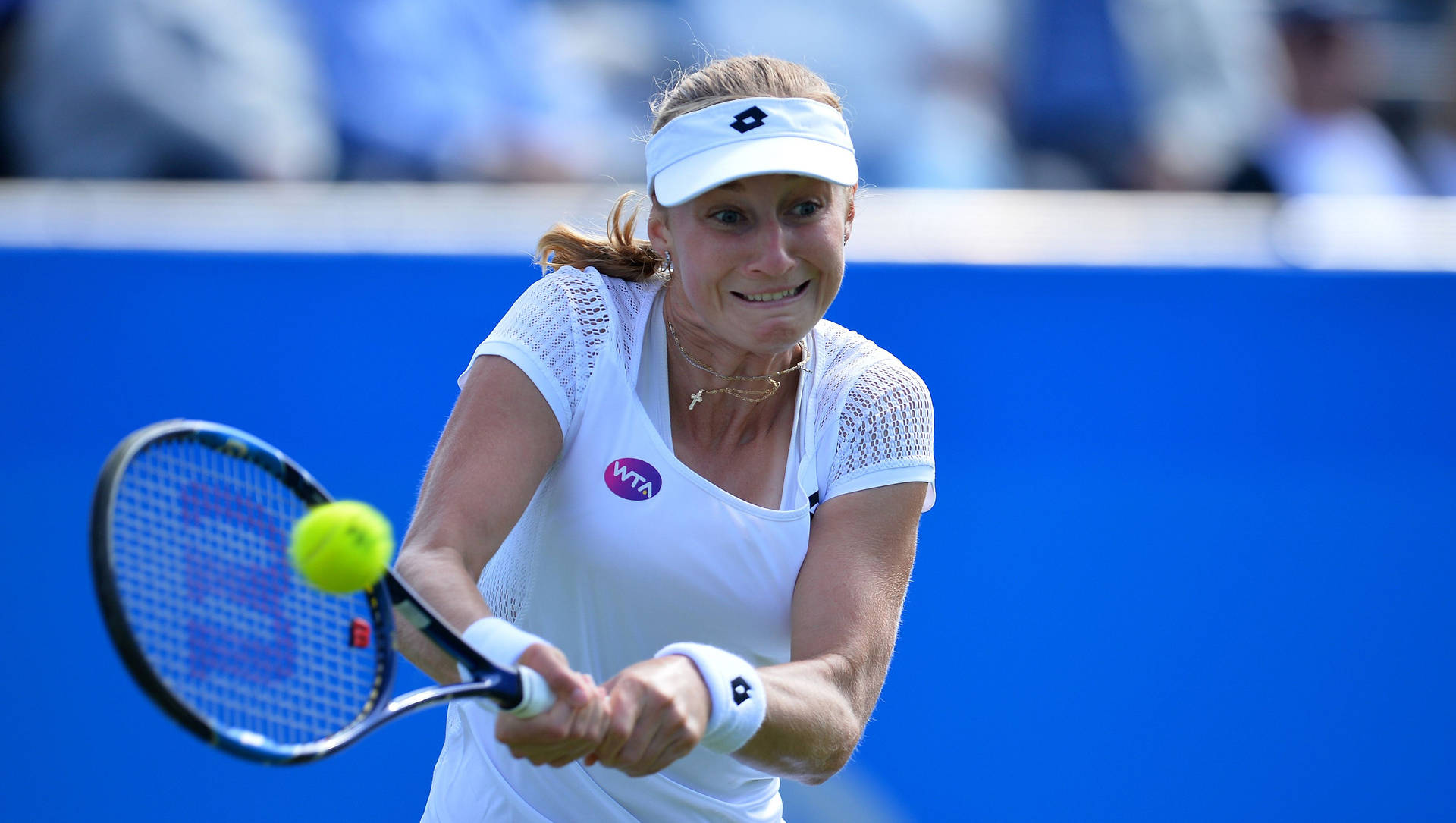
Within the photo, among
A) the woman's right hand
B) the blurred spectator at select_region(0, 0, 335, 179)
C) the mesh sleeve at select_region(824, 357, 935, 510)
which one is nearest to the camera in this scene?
the woman's right hand

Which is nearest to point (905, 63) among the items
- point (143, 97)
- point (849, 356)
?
point (143, 97)

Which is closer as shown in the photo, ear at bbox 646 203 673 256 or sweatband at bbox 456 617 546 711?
sweatband at bbox 456 617 546 711

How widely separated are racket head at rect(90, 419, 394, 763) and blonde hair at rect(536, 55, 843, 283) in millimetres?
573

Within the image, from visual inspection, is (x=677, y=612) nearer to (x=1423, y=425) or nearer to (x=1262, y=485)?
(x=1262, y=485)

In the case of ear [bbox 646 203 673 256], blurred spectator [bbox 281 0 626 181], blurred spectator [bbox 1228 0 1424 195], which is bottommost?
ear [bbox 646 203 673 256]

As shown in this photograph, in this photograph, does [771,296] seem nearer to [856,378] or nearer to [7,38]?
[856,378]

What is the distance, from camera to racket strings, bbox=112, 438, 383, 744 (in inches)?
59.9

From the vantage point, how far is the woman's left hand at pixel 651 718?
1.53 metres

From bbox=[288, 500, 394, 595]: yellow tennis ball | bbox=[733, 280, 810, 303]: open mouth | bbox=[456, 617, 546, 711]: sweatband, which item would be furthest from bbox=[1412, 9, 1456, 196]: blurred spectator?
bbox=[288, 500, 394, 595]: yellow tennis ball

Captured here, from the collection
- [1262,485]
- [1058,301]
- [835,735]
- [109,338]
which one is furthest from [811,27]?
[835,735]

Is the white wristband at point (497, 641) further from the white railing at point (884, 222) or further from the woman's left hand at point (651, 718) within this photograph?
the white railing at point (884, 222)

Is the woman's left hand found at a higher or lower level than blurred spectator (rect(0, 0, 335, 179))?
lower

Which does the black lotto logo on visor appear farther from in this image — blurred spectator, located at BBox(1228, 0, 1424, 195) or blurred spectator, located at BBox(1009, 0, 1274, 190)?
blurred spectator, located at BBox(1228, 0, 1424, 195)

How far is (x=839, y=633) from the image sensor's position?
185 cm
